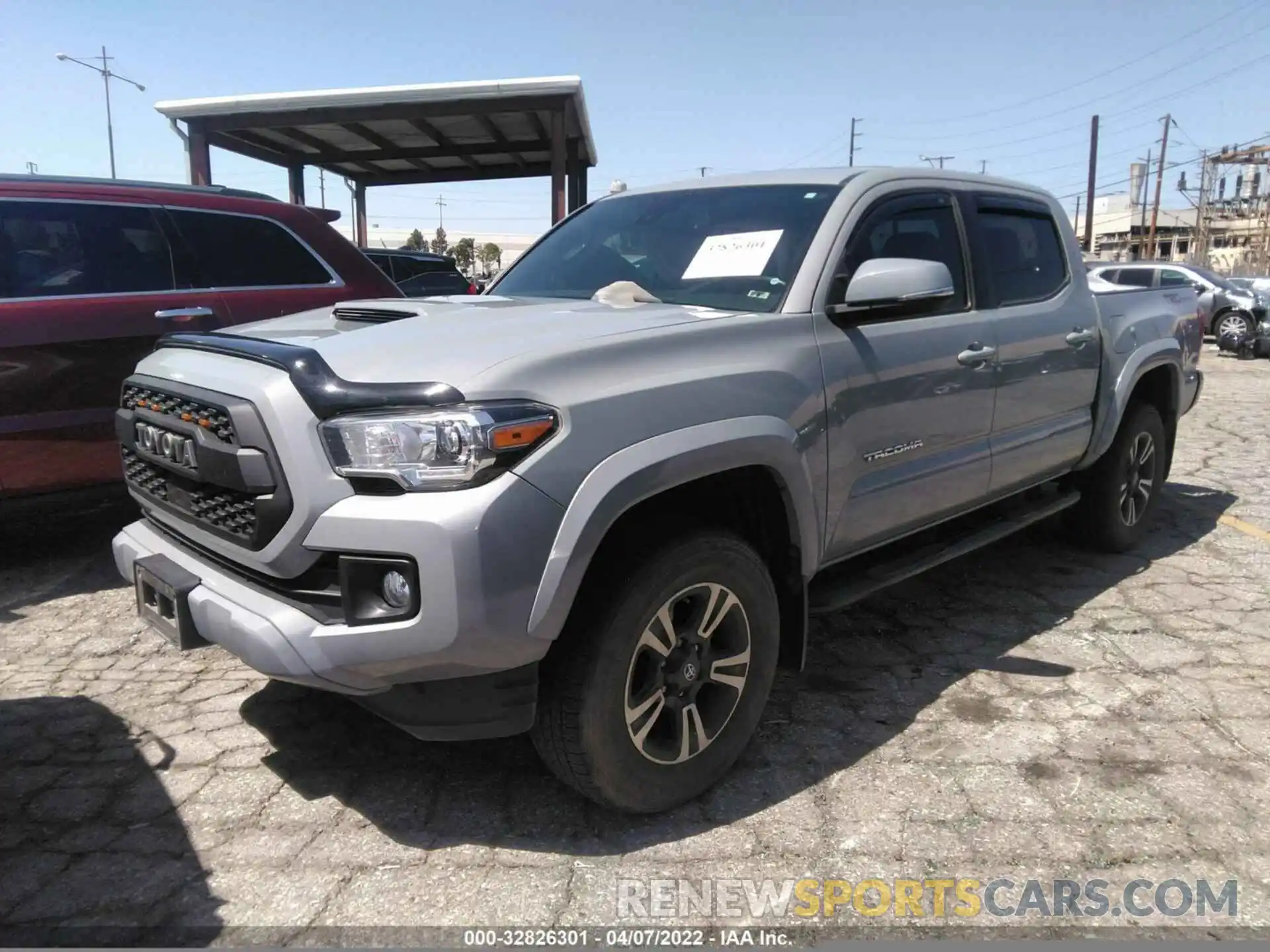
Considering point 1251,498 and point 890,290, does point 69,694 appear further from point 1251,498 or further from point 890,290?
point 1251,498

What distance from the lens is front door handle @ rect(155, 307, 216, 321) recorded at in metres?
4.69

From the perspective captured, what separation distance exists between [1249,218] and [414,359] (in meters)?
77.8

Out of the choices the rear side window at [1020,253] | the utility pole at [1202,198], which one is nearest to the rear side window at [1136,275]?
the rear side window at [1020,253]

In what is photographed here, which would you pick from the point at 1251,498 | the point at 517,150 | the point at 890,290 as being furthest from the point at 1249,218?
the point at 890,290

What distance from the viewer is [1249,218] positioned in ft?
211

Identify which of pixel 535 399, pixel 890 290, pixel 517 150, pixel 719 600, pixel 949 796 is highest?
pixel 517 150

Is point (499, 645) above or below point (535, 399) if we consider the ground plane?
below

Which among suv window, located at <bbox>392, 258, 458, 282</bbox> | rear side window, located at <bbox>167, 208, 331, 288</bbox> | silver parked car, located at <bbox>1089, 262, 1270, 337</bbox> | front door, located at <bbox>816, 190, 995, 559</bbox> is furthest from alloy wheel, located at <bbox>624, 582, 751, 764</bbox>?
silver parked car, located at <bbox>1089, 262, 1270, 337</bbox>

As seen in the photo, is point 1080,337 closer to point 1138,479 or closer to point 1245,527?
point 1138,479

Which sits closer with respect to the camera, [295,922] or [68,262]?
[295,922]

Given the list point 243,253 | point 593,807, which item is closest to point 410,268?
point 243,253

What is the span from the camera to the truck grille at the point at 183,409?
2395mm

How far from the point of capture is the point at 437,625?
6.82 ft

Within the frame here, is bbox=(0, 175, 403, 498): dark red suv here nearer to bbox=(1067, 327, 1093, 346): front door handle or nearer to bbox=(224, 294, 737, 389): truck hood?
bbox=(224, 294, 737, 389): truck hood
